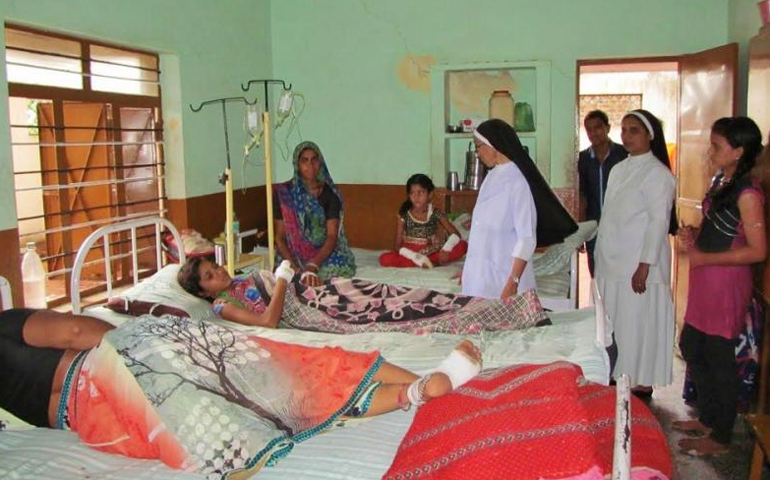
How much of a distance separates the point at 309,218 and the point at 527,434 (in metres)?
3.00

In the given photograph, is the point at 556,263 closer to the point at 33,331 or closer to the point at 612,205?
the point at 612,205

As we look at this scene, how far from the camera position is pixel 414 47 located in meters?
5.81

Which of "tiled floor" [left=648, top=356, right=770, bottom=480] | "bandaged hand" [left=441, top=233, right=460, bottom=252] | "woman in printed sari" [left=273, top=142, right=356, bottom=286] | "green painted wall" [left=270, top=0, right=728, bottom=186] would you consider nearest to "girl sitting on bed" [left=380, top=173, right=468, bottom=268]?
"bandaged hand" [left=441, top=233, right=460, bottom=252]

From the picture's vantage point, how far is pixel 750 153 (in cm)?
323

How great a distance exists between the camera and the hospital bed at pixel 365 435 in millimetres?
1896

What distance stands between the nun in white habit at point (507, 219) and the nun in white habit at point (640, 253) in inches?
24.3

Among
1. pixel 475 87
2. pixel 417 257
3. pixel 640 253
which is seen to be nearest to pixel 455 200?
pixel 475 87

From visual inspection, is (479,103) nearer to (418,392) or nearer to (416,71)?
(416,71)

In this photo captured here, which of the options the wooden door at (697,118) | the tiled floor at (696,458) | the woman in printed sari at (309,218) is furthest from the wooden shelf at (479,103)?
the tiled floor at (696,458)

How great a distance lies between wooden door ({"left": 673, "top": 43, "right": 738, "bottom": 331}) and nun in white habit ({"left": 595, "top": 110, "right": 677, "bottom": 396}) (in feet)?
3.03

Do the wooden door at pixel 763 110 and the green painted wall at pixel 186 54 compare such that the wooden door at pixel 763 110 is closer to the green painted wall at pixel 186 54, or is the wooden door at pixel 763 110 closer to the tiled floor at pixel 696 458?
the tiled floor at pixel 696 458

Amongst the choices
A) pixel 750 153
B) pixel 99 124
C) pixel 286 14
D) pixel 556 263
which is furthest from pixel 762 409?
pixel 286 14

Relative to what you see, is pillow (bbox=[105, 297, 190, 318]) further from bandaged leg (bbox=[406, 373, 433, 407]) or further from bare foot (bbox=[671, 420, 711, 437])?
bare foot (bbox=[671, 420, 711, 437])

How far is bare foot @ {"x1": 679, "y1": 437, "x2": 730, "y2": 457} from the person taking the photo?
338 centimetres
